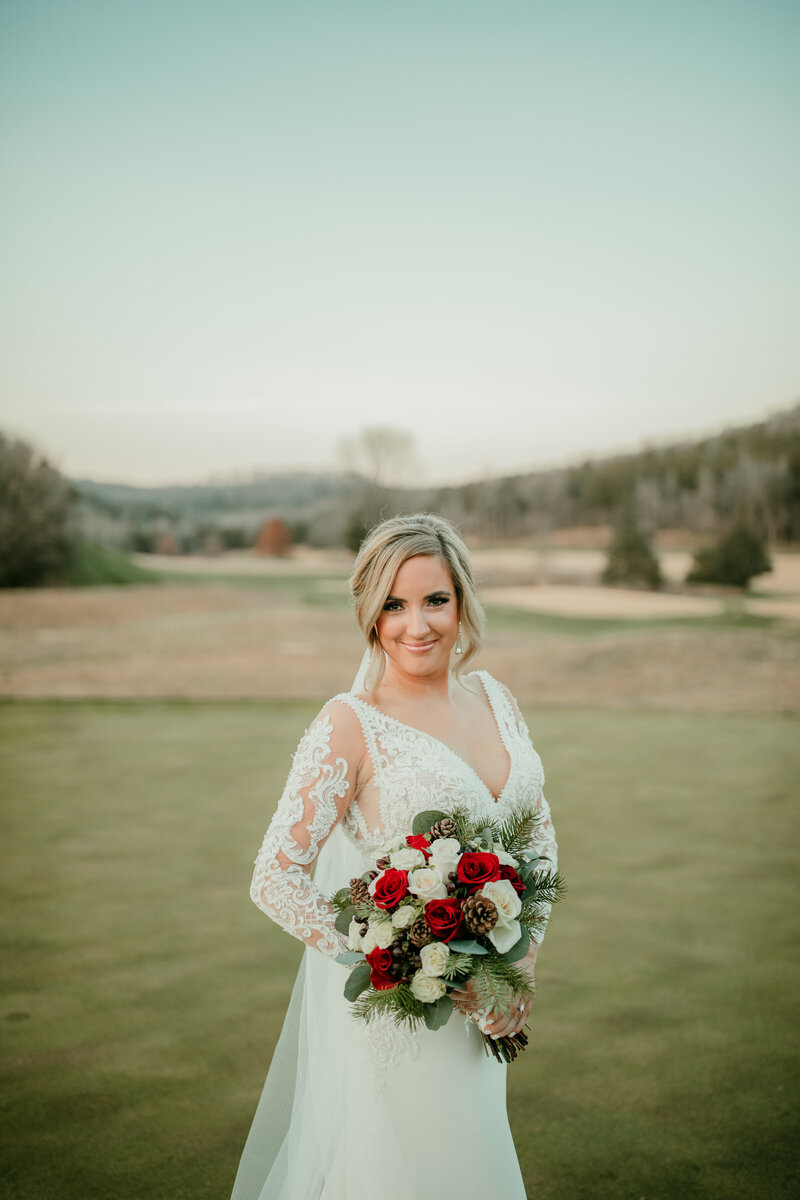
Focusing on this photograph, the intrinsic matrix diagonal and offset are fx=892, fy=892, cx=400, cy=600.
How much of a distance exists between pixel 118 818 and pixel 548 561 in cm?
949

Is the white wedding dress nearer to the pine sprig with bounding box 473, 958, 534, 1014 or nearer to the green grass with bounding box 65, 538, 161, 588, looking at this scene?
the pine sprig with bounding box 473, 958, 534, 1014

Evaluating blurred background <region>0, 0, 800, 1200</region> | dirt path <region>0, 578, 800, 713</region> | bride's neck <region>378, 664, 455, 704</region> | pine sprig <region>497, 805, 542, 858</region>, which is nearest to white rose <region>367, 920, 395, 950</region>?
pine sprig <region>497, 805, 542, 858</region>

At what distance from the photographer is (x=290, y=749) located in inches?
374

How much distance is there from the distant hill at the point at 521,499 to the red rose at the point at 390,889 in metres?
11.7

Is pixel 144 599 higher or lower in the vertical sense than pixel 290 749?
higher

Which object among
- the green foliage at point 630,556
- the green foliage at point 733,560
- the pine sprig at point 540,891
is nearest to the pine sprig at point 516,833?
the pine sprig at point 540,891

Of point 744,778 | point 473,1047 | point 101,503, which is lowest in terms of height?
point 744,778

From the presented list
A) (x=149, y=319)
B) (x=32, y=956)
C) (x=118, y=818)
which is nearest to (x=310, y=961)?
(x=32, y=956)

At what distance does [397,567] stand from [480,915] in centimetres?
86

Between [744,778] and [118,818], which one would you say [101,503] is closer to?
[118,818]

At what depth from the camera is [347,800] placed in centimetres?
213

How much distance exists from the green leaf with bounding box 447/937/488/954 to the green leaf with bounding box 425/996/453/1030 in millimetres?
115

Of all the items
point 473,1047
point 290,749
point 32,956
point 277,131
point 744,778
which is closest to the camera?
point 473,1047

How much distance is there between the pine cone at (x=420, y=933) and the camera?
1.77 meters
